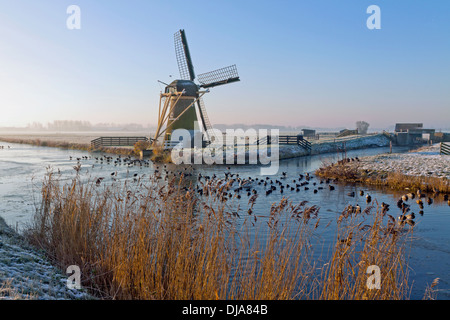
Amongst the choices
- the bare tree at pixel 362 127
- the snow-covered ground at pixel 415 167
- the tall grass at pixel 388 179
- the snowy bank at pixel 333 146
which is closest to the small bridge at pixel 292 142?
the snowy bank at pixel 333 146

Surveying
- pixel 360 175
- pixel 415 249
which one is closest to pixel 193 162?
pixel 360 175

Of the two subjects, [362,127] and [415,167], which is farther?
[362,127]

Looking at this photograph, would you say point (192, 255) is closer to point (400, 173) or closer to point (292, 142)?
point (400, 173)

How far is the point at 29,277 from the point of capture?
448 centimetres

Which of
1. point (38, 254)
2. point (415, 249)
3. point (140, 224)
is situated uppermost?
point (140, 224)

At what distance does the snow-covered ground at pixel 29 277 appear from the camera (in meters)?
3.83

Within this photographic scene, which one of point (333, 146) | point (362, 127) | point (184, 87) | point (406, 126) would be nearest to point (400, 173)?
point (184, 87)

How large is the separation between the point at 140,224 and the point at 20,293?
176cm

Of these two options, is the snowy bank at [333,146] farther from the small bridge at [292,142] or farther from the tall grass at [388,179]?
the tall grass at [388,179]

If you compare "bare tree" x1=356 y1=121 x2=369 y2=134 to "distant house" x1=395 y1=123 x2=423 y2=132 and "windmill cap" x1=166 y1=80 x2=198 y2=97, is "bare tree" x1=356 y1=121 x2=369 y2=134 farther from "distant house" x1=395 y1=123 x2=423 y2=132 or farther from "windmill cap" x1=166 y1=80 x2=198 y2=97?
"windmill cap" x1=166 y1=80 x2=198 y2=97

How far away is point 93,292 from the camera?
4.83 metres

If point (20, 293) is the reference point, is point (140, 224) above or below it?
above
